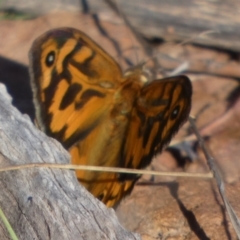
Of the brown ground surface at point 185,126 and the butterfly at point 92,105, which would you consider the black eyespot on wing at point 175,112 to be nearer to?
the butterfly at point 92,105

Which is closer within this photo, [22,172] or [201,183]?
[22,172]

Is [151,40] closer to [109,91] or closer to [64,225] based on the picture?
[109,91]

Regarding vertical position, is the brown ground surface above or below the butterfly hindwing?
below

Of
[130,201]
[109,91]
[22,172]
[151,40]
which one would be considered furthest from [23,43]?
[22,172]

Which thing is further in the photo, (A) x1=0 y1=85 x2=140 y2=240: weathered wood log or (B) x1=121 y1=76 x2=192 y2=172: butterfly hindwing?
(B) x1=121 y1=76 x2=192 y2=172: butterfly hindwing

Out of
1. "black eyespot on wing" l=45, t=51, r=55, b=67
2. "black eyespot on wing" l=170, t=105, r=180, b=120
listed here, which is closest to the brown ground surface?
"black eyespot on wing" l=170, t=105, r=180, b=120

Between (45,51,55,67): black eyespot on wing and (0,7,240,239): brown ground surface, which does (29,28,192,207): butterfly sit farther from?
(0,7,240,239): brown ground surface

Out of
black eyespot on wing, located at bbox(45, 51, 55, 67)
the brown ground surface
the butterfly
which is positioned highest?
black eyespot on wing, located at bbox(45, 51, 55, 67)
